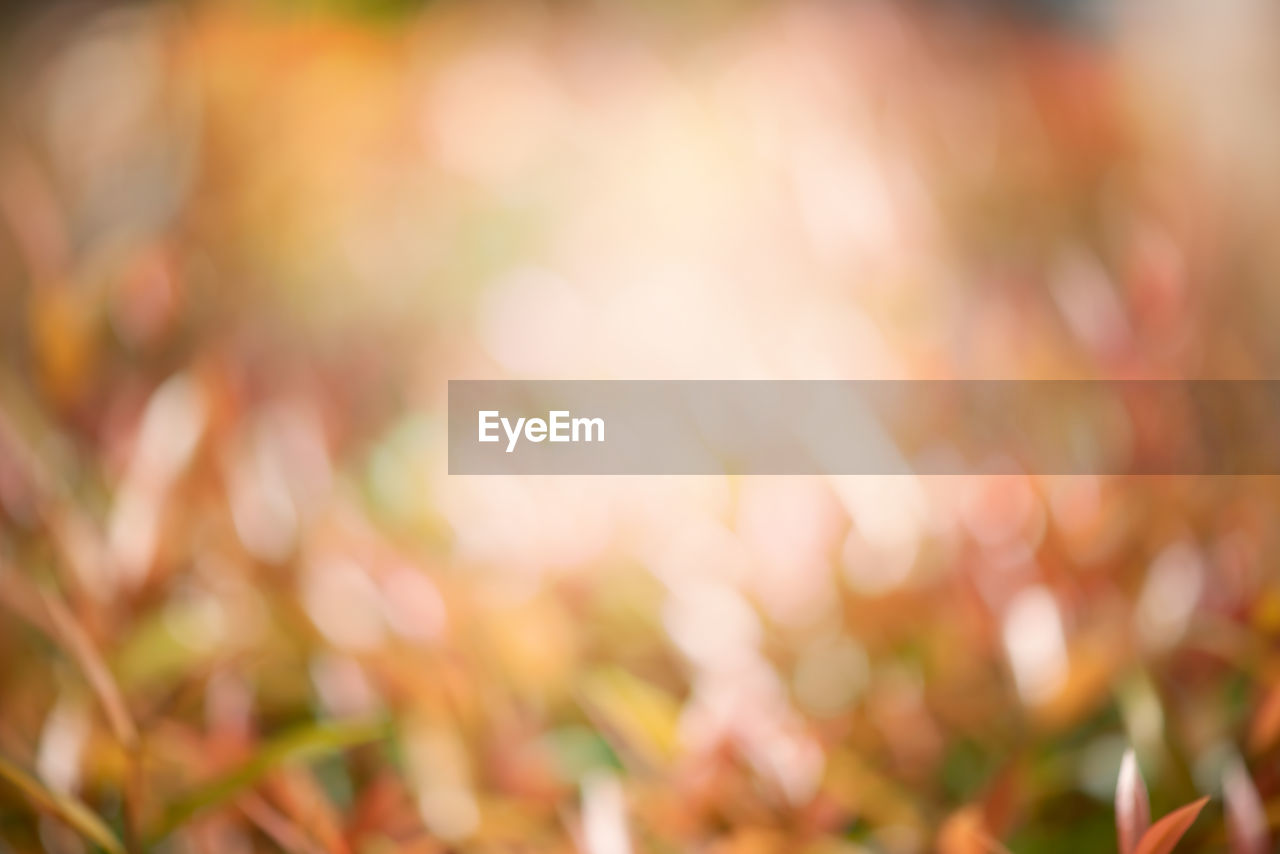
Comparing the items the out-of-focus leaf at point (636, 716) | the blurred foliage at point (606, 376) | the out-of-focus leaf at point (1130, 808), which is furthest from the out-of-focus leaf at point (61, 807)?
the out-of-focus leaf at point (1130, 808)

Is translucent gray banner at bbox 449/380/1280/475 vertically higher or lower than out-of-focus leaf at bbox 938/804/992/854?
higher

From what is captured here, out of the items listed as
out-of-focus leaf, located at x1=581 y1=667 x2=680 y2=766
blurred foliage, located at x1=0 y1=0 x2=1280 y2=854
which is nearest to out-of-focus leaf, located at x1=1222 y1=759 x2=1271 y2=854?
blurred foliage, located at x1=0 y1=0 x2=1280 y2=854

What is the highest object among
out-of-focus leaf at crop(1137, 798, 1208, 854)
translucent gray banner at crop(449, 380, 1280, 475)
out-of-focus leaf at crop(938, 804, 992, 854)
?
translucent gray banner at crop(449, 380, 1280, 475)

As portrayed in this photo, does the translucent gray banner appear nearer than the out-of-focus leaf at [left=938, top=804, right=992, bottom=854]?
No

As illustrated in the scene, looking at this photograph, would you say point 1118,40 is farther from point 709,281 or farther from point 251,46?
point 251,46

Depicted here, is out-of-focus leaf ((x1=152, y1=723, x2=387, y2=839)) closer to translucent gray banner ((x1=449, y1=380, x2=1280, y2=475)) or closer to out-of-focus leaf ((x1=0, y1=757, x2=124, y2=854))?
out-of-focus leaf ((x1=0, y1=757, x2=124, y2=854))
